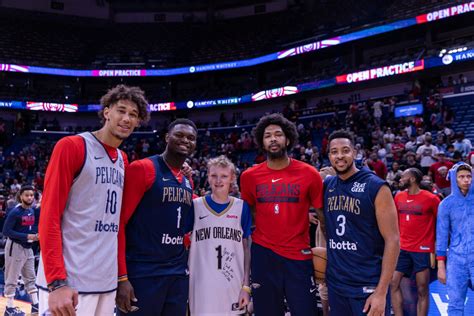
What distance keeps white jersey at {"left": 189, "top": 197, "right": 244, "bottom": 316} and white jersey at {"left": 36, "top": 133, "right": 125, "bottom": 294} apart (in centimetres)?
88

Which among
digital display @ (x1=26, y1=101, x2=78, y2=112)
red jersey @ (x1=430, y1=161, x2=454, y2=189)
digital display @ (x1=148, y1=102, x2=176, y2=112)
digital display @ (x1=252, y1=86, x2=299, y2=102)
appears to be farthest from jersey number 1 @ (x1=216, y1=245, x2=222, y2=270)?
digital display @ (x1=26, y1=101, x2=78, y2=112)

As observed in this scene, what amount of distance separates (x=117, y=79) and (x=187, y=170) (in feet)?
101

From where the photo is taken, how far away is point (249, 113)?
1172 inches

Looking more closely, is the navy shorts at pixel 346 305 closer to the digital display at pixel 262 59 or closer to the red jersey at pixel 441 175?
the red jersey at pixel 441 175

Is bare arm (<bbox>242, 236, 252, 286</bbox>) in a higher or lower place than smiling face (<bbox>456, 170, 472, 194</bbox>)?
lower

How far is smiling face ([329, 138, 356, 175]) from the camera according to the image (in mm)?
3342

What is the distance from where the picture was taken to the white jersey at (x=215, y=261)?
11.5 ft

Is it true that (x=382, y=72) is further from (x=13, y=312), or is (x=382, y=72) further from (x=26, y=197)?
(x=13, y=312)

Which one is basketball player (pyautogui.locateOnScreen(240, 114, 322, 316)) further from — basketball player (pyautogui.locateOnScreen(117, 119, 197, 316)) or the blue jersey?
basketball player (pyautogui.locateOnScreen(117, 119, 197, 316))

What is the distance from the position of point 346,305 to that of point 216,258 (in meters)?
1.09

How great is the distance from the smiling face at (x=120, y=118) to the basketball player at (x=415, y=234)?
414 centimetres

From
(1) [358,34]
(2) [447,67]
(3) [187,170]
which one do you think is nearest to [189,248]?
(3) [187,170]

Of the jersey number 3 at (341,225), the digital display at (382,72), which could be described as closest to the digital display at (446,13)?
the digital display at (382,72)

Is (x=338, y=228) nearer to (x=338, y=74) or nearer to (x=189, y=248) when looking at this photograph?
(x=189, y=248)
